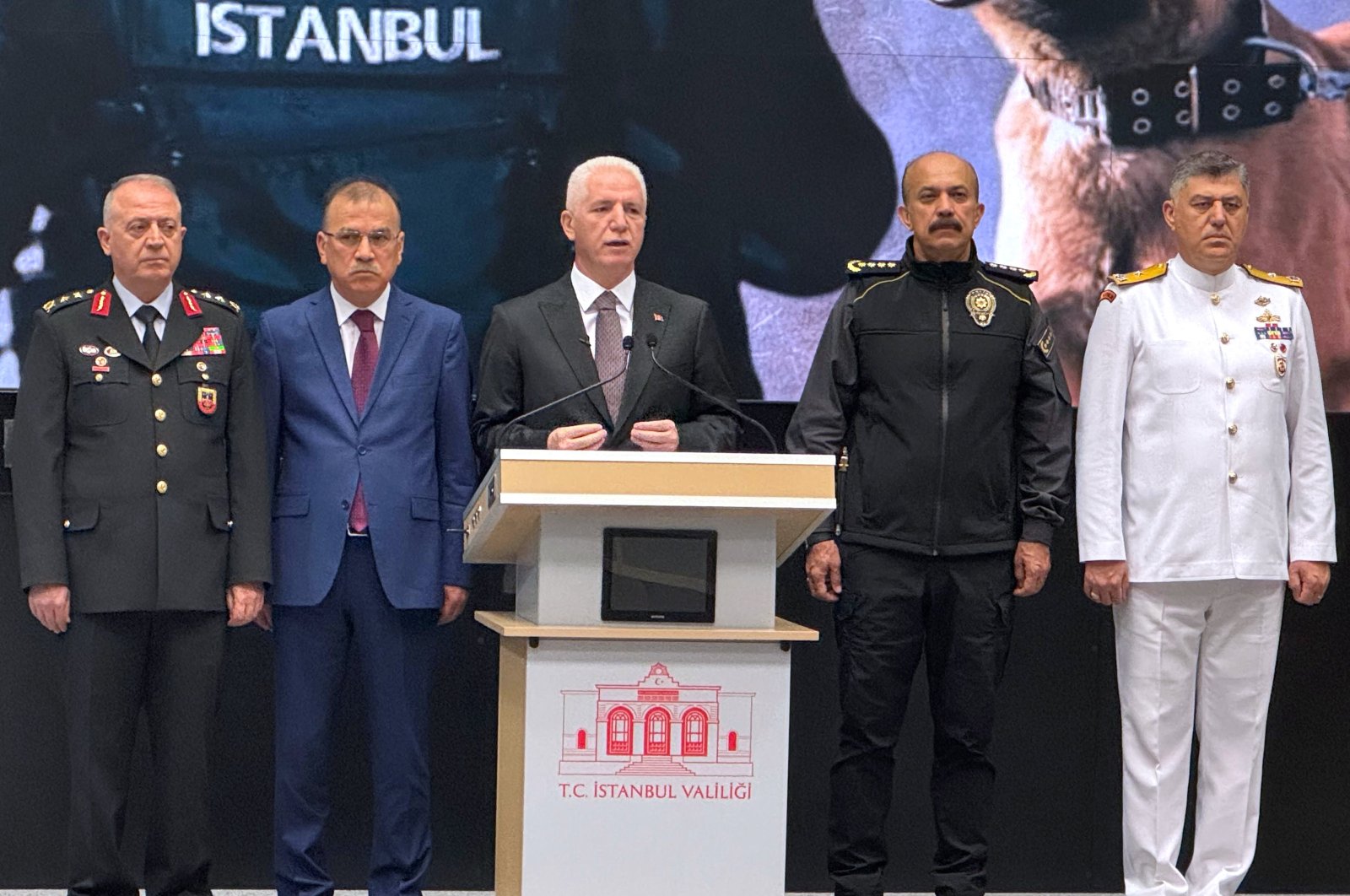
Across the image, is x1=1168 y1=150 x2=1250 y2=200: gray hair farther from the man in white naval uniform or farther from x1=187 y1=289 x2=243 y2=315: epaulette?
x1=187 y1=289 x2=243 y2=315: epaulette

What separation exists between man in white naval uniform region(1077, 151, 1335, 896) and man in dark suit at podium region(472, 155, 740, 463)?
3.05 feet

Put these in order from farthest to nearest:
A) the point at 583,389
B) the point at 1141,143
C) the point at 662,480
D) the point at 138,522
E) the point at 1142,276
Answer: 1. the point at 1141,143
2. the point at 1142,276
3. the point at 138,522
4. the point at 583,389
5. the point at 662,480

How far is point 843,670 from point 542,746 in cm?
105

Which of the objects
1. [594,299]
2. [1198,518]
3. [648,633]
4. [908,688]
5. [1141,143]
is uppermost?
[1141,143]

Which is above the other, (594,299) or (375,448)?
(594,299)

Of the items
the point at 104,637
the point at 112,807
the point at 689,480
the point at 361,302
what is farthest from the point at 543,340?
the point at 112,807

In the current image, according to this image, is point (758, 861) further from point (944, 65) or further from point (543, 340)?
point (944, 65)

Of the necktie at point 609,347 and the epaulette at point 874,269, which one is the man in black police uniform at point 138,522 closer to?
the necktie at point 609,347

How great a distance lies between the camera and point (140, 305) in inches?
150

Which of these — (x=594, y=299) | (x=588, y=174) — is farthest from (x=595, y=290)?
(x=588, y=174)

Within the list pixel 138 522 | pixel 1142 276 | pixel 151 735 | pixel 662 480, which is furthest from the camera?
pixel 1142 276

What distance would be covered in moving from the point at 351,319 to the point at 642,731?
137 centimetres

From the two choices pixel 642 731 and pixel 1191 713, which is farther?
pixel 1191 713

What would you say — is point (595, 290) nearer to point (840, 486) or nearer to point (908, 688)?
point (840, 486)
